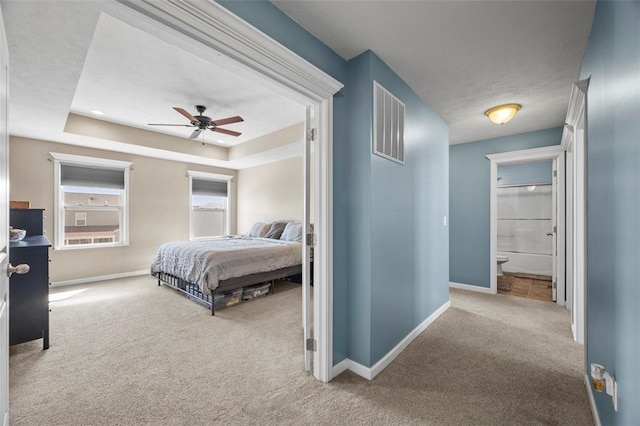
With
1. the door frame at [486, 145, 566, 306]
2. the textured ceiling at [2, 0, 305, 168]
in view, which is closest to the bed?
the textured ceiling at [2, 0, 305, 168]

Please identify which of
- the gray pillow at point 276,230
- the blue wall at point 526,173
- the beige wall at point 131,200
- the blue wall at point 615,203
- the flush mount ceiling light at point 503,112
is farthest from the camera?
the blue wall at point 526,173

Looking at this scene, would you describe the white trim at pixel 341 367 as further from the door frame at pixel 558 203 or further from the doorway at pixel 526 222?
the doorway at pixel 526 222

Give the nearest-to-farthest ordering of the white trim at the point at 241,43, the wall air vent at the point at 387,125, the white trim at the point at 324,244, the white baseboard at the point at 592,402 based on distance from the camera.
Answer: the white trim at the point at 241,43, the white baseboard at the point at 592,402, the white trim at the point at 324,244, the wall air vent at the point at 387,125

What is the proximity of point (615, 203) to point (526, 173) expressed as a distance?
5277 millimetres

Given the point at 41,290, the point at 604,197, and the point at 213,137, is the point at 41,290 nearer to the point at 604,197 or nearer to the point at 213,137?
the point at 213,137

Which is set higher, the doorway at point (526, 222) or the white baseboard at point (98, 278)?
Result: the doorway at point (526, 222)

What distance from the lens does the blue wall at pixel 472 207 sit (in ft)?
13.8

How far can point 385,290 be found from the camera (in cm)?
220

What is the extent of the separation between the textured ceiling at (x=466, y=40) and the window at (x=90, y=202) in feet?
16.0

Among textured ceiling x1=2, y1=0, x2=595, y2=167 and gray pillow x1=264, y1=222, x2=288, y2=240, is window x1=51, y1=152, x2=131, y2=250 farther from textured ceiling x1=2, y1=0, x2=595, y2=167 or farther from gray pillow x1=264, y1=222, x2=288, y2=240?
gray pillow x1=264, y1=222, x2=288, y2=240

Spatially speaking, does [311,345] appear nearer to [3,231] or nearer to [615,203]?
[3,231]

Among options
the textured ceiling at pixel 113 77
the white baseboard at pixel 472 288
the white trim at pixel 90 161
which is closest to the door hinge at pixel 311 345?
the textured ceiling at pixel 113 77

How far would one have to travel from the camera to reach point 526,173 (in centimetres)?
557

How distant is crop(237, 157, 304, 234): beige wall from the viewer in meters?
5.58
